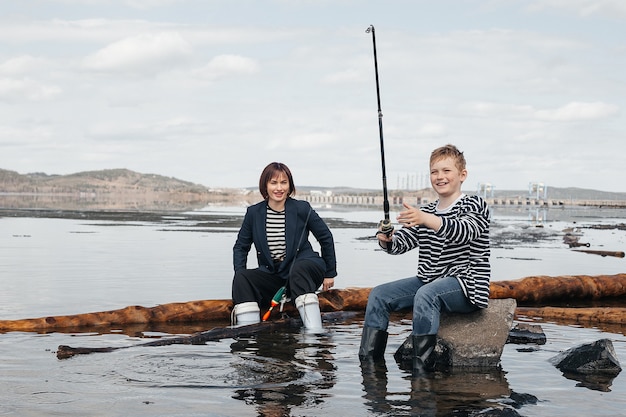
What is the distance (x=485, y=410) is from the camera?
18.9ft

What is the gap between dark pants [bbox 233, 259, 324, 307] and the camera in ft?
30.0

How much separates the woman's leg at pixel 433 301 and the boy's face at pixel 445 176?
0.77 metres

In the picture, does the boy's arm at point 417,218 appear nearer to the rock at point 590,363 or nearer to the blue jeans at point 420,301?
the blue jeans at point 420,301

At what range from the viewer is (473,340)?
7535 mm

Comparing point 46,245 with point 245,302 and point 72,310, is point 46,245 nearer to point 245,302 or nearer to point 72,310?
point 72,310

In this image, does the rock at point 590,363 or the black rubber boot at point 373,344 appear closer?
the rock at point 590,363

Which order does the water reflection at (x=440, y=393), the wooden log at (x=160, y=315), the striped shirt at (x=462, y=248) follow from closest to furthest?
the water reflection at (x=440, y=393) → the striped shirt at (x=462, y=248) → the wooden log at (x=160, y=315)

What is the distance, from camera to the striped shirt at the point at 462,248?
23.6 ft

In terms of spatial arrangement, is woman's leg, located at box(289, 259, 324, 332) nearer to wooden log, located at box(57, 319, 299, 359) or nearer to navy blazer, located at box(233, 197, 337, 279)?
navy blazer, located at box(233, 197, 337, 279)

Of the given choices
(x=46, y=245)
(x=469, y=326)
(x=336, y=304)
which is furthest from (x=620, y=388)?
(x=46, y=245)

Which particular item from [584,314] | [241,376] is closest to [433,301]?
[241,376]

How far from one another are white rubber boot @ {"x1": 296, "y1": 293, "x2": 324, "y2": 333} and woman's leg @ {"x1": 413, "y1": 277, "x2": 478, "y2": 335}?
6.74ft

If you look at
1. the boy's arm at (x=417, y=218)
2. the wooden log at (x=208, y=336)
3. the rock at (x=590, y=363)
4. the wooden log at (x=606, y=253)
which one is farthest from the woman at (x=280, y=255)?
the wooden log at (x=606, y=253)

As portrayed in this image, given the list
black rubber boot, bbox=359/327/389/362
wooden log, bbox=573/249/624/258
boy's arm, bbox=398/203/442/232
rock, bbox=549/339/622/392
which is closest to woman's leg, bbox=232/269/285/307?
Answer: black rubber boot, bbox=359/327/389/362
